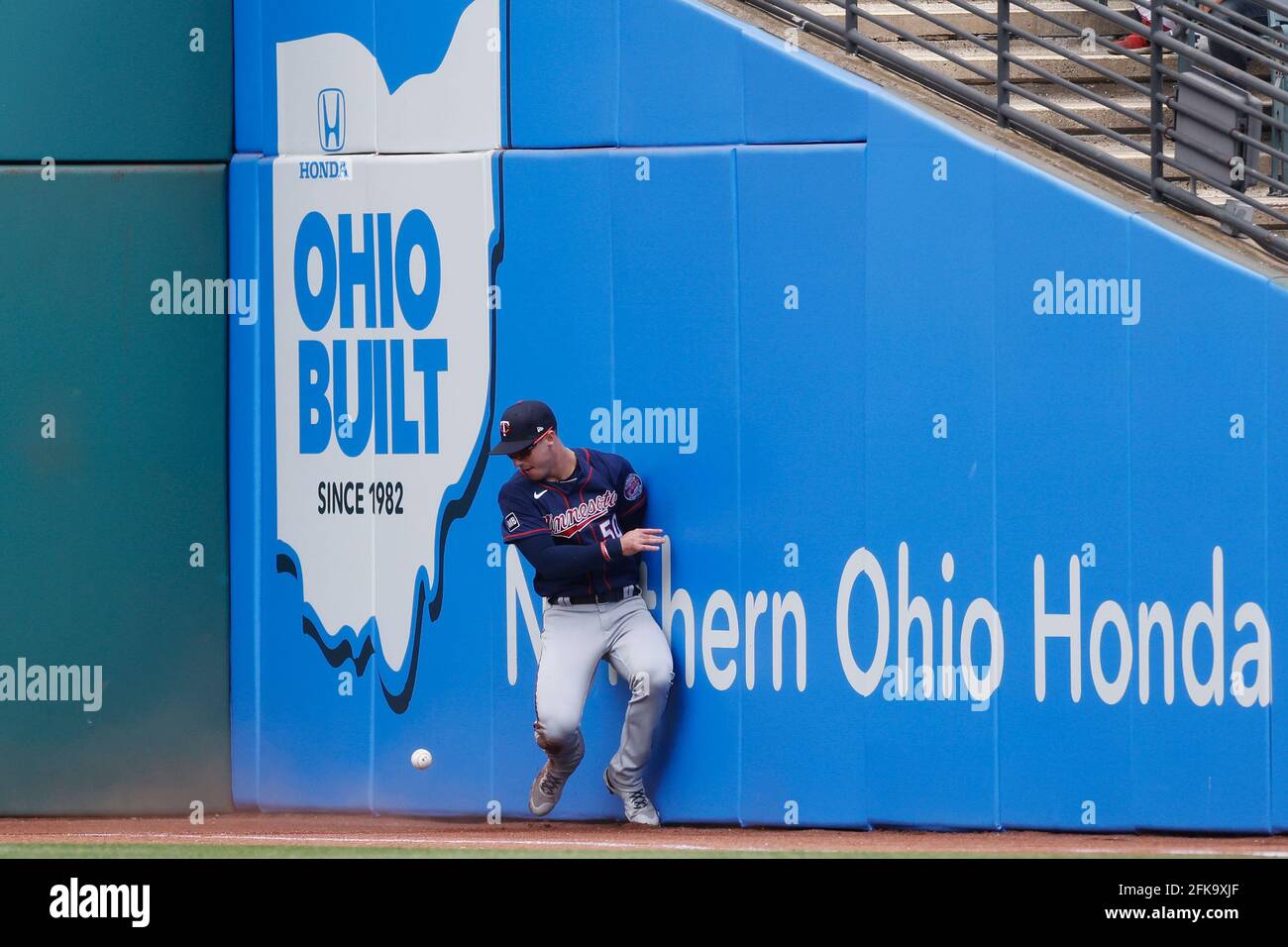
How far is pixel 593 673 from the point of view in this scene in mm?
8062

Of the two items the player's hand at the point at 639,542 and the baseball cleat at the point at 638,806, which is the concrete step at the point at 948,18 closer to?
the player's hand at the point at 639,542

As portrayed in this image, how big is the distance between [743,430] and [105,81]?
11.4 ft

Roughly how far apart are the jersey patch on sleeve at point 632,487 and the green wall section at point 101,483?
214cm

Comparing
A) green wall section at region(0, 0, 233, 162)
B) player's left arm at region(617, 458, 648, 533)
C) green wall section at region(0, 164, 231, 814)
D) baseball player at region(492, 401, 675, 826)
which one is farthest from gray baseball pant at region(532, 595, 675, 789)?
green wall section at region(0, 0, 233, 162)

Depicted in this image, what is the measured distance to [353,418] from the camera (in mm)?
8523

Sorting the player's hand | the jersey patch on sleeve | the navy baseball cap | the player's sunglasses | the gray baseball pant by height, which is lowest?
the gray baseball pant

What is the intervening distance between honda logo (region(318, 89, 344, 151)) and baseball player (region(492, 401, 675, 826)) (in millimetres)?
1738

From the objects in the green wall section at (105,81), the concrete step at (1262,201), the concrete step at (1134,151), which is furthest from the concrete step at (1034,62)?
the green wall section at (105,81)

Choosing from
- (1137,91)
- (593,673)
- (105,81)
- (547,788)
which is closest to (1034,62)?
(1137,91)

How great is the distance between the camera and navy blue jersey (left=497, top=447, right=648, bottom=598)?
Result: 7777mm

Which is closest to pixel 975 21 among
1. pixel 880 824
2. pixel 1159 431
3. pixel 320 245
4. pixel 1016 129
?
pixel 1016 129

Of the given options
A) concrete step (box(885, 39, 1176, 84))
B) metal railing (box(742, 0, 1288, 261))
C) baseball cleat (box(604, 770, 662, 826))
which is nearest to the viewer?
metal railing (box(742, 0, 1288, 261))

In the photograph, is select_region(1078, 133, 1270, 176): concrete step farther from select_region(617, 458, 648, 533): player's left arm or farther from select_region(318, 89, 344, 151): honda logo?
select_region(318, 89, 344, 151): honda logo

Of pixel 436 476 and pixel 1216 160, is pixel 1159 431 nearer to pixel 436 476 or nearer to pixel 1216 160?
pixel 1216 160
